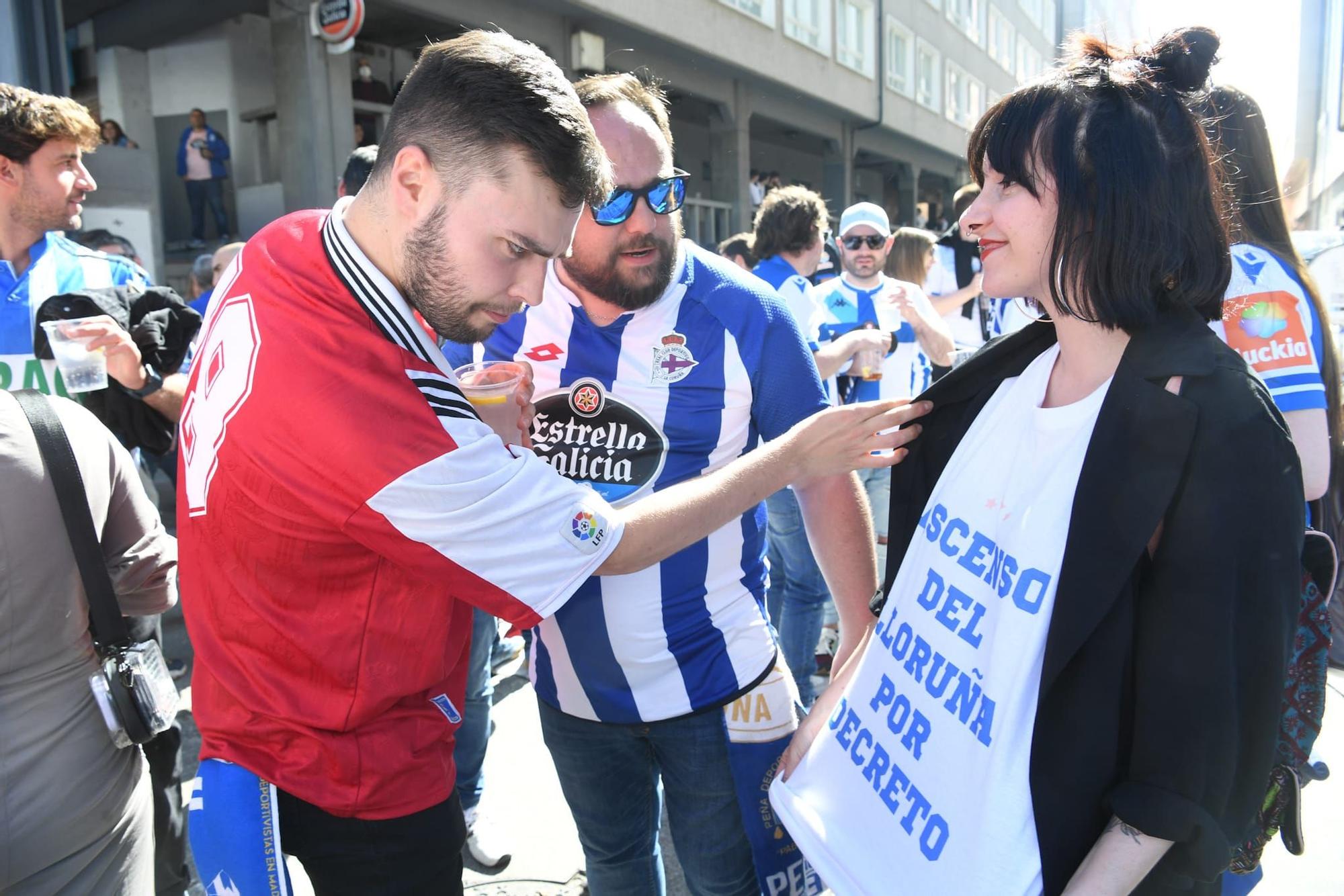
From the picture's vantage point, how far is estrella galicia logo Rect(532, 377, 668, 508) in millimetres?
1933

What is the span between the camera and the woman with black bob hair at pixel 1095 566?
3.51 ft

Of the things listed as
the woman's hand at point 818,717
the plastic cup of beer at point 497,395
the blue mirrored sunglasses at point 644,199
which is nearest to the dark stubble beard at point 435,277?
the plastic cup of beer at point 497,395

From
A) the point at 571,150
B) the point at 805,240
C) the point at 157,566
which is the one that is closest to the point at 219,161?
the point at 805,240

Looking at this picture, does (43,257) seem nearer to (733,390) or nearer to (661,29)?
(733,390)

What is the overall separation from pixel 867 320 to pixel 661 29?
10.8 metres

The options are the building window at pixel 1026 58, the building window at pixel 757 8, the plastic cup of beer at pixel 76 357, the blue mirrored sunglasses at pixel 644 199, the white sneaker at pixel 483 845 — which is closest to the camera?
the blue mirrored sunglasses at pixel 644 199

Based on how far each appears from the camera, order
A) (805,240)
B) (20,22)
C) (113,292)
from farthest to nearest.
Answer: (20,22), (805,240), (113,292)

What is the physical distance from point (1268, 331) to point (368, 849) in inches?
85.9

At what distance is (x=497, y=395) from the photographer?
166 centimetres

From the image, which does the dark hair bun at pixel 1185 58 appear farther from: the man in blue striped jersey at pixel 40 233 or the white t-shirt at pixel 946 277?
the white t-shirt at pixel 946 277

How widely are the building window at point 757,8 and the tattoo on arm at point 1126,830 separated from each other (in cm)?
1606

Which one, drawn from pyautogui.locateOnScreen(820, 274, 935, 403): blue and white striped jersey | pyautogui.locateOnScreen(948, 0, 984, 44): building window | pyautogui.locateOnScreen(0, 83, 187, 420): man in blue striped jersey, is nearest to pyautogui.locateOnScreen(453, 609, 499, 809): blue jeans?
pyautogui.locateOnScreen(0, 83, 187, 420): man in blue striped jersey

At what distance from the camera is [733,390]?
1928mm

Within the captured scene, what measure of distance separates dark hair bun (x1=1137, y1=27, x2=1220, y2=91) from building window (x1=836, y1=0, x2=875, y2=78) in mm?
21089
